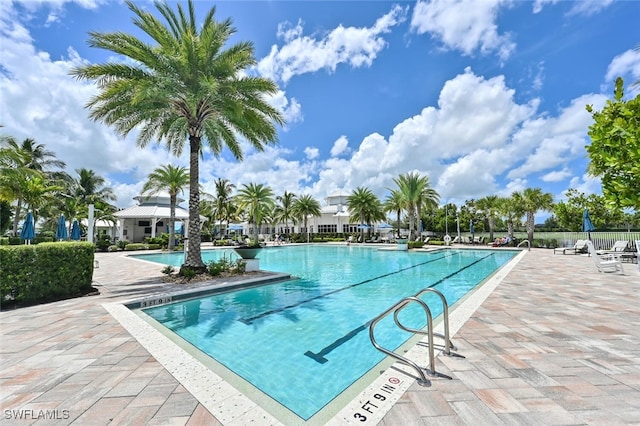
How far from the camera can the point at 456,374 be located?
10.6 feet

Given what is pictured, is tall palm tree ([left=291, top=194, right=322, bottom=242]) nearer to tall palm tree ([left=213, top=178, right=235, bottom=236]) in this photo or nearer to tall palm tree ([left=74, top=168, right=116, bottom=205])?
tall palm tree ([left=213, top=178, right=235, bottom=236])

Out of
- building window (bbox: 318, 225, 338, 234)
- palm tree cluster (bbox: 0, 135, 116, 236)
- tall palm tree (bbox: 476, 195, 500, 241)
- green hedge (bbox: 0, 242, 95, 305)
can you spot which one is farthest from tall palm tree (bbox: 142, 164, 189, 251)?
tall palm tree (bbox: 476, 195, 500, 241)

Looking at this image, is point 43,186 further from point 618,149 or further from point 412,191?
point 412,191

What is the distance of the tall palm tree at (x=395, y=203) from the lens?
112 feet

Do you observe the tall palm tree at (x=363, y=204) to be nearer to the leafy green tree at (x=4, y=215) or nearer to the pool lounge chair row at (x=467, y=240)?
the pool lounge chair row at (x=467, y=240)

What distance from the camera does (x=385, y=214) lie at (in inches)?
1651

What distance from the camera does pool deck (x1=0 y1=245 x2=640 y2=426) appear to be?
99.1 inches

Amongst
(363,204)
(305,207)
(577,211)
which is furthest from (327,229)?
(577,211)

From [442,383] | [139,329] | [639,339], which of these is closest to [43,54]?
[139,329]

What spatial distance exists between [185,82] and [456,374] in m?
11.3

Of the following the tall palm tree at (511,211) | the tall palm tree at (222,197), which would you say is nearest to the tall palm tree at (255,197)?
the tall palm tree at (222,197)

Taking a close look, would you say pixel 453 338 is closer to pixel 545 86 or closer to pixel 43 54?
pixel 43 54

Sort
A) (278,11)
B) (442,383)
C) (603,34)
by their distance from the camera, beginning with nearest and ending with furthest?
1. (442,383)
2. (603,34)
3. (278,11)

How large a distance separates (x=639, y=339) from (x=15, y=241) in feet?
104
